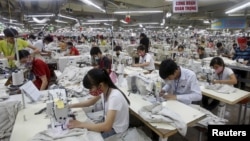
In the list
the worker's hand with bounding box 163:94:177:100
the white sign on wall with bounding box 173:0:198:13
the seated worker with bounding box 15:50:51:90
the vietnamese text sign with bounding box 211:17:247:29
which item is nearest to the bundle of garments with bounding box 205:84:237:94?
the worker's hand with bounding box 163:94:177:100

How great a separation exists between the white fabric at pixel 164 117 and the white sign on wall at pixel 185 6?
5.37 metres

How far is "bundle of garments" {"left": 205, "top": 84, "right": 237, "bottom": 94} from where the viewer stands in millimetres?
3463

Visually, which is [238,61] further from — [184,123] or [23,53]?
[23,53]

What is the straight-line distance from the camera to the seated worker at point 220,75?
368 centimetres

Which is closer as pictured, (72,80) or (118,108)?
(118,108)

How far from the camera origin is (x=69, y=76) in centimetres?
403

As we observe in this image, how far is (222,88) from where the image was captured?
355cm

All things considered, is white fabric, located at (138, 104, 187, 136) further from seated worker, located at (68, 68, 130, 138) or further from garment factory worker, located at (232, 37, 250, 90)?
garment factory worker, located at (232, 37, 250, 90)

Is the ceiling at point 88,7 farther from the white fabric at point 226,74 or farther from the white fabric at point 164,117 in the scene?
the white fabric at point 164,117

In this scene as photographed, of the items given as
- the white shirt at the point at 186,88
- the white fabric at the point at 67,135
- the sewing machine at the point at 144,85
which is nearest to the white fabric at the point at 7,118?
the white fabric at the point at 67,135

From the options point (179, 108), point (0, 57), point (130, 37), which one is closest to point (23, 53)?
point (0, 57)

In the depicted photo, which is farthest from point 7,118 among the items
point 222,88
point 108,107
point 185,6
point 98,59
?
point 185,6

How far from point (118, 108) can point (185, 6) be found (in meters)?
5.90

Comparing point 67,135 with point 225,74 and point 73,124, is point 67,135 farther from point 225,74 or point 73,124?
point 225,74
